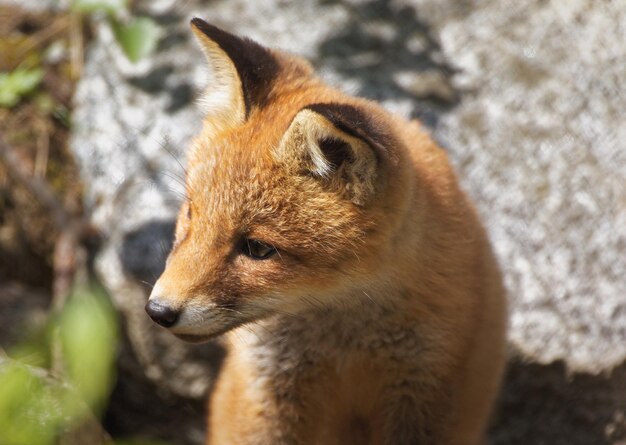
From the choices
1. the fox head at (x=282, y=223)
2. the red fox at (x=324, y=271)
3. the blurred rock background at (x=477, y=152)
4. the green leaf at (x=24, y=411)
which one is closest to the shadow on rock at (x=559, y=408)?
the blurred rock background at (x=477, y=152)

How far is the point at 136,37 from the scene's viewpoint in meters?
5.54

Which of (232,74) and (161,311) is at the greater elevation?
(232,74)

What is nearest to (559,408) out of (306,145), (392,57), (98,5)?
(306,145)

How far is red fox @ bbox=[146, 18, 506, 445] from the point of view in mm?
3322

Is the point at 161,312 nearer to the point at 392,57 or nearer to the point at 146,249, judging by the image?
the point at 146,249

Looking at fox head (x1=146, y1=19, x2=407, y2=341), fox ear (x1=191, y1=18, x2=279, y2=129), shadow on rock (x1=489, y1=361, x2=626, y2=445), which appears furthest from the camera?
shadow on rock (x1=489, y1=361, x2=626, y2=445)

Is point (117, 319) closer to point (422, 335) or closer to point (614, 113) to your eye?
point (422, 335)

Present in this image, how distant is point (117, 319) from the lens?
5.23 metres

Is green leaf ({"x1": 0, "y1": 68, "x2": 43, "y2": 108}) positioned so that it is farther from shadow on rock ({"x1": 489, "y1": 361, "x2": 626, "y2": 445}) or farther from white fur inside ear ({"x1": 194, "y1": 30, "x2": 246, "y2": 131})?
shadow on rock ({"x1": 489, "y1": 361, "x2": 626, "y2": 445})

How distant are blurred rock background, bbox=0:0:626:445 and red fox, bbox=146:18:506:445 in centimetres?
80

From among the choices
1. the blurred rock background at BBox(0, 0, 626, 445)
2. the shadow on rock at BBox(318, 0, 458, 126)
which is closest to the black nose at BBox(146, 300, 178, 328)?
the blurred rock background at BBox(0, 0, 626, 445)

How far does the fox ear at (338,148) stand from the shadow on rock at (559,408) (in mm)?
2001

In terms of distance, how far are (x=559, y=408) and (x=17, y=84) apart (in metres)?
4.15

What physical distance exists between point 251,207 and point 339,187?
1.18ft
